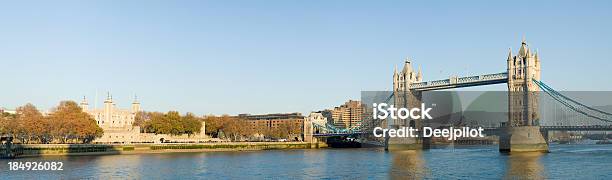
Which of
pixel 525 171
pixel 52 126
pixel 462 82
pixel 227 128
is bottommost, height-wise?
pixel 525 171

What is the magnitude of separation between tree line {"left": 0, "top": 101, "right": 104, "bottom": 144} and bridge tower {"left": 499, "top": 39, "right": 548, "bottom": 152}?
59573 mm

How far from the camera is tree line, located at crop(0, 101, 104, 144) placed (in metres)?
86.6

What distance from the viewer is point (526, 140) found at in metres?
92.3

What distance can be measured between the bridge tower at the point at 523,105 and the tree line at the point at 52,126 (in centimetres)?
5957

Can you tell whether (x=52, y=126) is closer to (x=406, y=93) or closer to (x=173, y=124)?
(x=173, y=124)

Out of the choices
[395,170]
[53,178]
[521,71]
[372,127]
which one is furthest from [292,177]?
[372,127]

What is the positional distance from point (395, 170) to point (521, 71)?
49675mm

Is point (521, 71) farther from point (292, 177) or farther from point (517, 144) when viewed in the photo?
point (292, 177)

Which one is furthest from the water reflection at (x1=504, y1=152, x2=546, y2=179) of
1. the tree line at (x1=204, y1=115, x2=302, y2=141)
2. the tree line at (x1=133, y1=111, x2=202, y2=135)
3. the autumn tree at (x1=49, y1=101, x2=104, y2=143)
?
the tree line at (x1=204, y1=115, x2=302, y2=141)

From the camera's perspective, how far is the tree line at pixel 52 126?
8656 cm

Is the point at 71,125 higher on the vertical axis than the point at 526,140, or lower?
higher

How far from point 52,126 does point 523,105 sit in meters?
65.6

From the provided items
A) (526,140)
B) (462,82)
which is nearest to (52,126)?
(462,82)

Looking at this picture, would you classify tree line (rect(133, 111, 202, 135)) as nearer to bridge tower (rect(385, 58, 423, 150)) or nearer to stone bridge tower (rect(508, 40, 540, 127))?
bridge tower (rect(385, 58, 423, 150))
